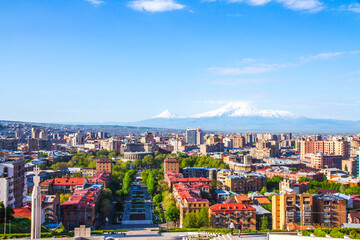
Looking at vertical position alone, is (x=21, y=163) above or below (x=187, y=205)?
above

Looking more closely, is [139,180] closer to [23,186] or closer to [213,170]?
[213,170]

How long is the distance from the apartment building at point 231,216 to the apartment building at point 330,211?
2.97 meters

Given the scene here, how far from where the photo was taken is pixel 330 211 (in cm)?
1730

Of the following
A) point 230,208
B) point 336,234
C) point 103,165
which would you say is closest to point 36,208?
point 336,234

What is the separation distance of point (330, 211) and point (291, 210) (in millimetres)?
2033

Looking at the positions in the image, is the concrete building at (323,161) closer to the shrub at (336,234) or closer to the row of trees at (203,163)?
the row of trees at (203,163)

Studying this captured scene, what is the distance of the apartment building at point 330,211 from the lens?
17172 mm

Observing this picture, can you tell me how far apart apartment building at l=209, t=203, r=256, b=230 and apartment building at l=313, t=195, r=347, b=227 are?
2.97 meters

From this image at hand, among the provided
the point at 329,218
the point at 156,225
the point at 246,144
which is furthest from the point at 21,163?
the point at 246,144

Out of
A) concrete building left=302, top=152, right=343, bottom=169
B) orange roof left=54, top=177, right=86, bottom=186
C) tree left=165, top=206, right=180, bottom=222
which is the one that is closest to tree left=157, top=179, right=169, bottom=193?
orange roof left=54, top=177, right=86, bottom=186

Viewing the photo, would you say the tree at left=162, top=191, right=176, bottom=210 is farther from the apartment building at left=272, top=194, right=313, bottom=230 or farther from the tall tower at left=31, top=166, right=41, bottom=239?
the tall tower at left=31, top=166, right=41, bottom=239

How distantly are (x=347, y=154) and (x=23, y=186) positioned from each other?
47607mm

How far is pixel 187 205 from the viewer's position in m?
19.0

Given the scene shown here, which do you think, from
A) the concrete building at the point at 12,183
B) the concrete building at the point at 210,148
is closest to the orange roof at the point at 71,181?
the concrete building at the point at 12,183
